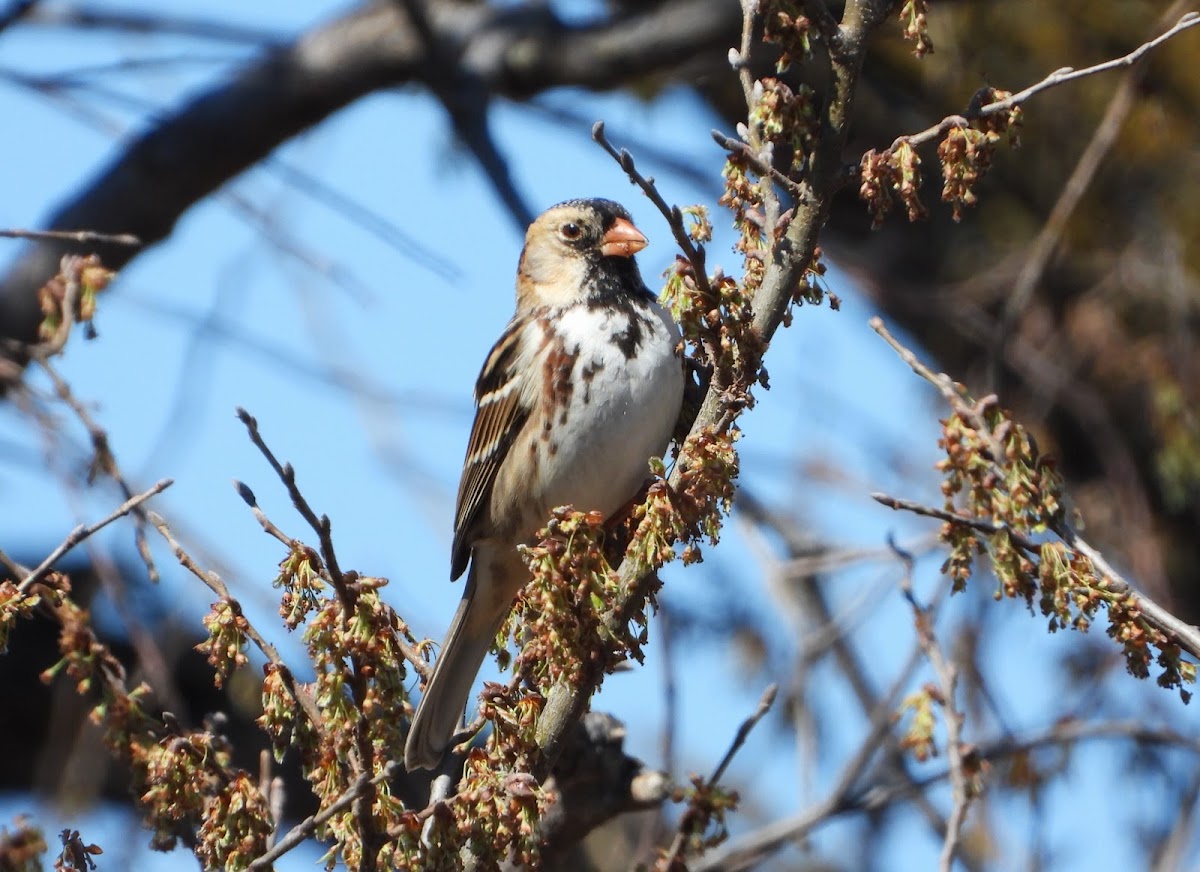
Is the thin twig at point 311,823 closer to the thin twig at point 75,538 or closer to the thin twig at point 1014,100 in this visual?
the thin twig at point 75,538

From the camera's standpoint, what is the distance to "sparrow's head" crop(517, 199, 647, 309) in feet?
11.3

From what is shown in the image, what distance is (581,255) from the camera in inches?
140

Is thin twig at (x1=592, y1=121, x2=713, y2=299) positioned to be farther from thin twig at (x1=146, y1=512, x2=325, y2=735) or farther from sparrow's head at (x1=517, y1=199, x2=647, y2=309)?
sparrow's head at (x1=517, y1=199, x2=647, y2=309)

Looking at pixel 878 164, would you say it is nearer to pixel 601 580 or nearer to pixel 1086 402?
pixel 601 580

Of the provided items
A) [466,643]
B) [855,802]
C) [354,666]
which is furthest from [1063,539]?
[466,643]

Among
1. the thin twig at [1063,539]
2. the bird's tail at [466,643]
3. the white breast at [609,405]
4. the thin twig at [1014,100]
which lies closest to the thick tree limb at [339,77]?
the white breast at [609,405]

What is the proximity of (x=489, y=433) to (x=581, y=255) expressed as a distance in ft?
1.49

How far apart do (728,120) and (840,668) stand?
2554mm

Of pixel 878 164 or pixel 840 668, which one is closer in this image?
pixel 878 164

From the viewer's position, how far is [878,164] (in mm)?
2049

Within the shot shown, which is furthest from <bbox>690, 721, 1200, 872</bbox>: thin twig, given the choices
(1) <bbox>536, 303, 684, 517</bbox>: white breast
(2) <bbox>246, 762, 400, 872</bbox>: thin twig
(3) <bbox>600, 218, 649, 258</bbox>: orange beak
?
(3) <bbox>600, 218, 649, 258</bbox>: orange beak

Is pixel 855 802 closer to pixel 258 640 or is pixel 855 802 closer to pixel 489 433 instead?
pixel 489 433

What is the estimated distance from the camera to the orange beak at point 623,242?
3471 mm

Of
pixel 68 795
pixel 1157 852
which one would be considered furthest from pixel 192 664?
pixel 1157 852
